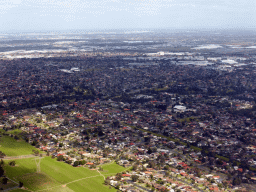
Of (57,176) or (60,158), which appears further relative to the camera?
(60,158)

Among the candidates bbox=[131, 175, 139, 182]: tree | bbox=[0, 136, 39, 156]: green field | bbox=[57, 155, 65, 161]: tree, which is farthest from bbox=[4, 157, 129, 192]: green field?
bbox=[131, 175, 139, 182]: tree

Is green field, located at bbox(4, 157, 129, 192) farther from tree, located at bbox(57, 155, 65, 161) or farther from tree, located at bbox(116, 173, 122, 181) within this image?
tree, located at bbox(116, 173, 122, 181)

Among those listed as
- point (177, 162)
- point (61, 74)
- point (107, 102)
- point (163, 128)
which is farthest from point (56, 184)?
point (61, 74)

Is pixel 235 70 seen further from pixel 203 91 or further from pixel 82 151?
pixel 82 151

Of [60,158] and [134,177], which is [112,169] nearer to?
[134,177]

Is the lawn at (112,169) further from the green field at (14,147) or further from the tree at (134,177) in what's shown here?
the green field at (14,147)

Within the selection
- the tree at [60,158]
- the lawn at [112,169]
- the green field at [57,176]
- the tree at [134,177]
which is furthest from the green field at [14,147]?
the tree at [134,177]

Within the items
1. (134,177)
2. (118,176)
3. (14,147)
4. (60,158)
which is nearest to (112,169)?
(118,176)
